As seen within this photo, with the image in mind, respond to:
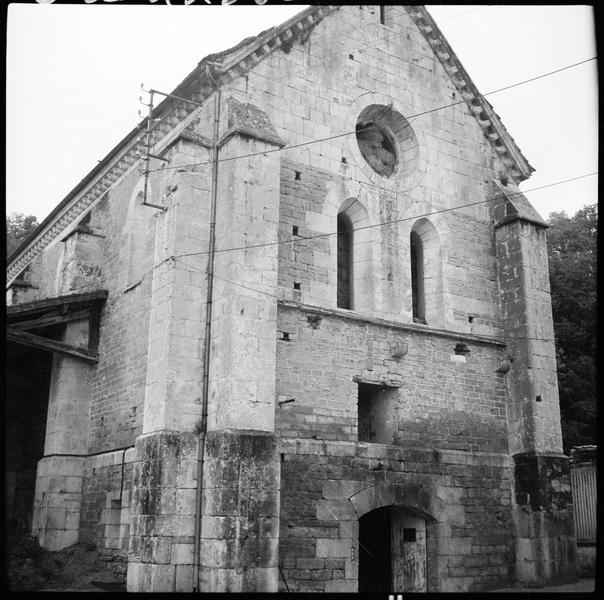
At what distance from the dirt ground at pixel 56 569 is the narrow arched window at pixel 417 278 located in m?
8.47

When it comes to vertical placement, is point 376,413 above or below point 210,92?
below

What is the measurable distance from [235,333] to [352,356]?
292 centimetres

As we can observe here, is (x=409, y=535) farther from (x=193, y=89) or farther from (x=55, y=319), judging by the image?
(x=193, y=89)

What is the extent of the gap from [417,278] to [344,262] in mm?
2092

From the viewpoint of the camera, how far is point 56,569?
48.6ft

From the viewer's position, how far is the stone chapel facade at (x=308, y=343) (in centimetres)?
1308

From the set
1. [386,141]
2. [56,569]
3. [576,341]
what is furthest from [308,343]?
[576,341]

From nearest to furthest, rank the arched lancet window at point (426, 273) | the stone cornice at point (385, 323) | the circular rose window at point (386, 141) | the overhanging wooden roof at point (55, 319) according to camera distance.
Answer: the stone cornice at point (385, 323)
the overhanging wooden roof at point (55, 319)
the arched lancet window at point (426, 273)
the circular rose window at point (386, 141)

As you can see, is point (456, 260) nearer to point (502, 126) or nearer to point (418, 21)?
point (502, 126)

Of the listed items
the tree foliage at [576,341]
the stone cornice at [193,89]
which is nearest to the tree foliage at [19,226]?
the stone cornice at [193,89]

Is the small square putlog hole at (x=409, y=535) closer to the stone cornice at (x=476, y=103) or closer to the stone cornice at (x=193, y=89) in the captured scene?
the stone cornice at (x=476, y=103)

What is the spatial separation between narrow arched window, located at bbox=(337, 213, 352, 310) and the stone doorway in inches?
175

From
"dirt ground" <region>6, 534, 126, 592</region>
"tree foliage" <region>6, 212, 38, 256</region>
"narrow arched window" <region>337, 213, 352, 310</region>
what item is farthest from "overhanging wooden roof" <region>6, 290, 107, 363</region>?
"tree foliage" <region>6, 212, 38, 256</region>

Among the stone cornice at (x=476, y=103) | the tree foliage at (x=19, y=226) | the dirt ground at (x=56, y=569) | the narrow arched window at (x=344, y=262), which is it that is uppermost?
the tree foliage at (x=19, y=226)
